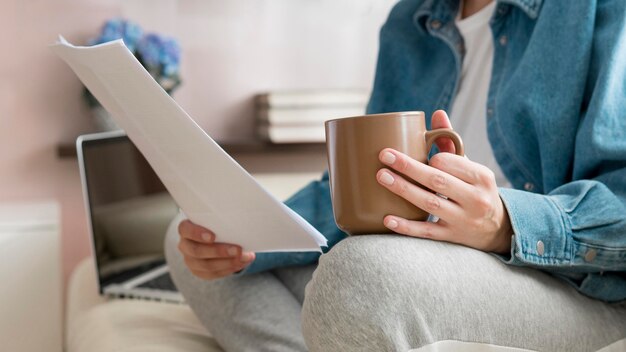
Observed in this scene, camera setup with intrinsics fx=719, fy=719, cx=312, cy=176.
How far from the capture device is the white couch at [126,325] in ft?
3.72

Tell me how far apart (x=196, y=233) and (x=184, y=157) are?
208 mm

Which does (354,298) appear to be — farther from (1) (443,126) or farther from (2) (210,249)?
(2) (210,249)

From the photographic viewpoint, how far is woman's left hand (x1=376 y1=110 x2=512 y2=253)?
2.27 feet

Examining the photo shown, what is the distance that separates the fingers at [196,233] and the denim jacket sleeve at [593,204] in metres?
0.40

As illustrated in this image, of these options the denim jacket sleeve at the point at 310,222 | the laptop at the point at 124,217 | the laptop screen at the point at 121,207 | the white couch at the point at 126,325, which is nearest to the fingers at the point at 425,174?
the denim jacket sleeve at the point at 310,222

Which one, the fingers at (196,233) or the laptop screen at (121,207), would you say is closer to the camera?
the fingers at (196,233)

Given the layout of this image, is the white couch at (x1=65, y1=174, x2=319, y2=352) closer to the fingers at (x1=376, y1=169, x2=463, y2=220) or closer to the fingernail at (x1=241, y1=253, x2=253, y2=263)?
the fingernail at (x1=241, y1=253, x2=253, y2=263)

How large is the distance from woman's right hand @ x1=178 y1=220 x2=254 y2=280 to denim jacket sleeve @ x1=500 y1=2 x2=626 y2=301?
40cm

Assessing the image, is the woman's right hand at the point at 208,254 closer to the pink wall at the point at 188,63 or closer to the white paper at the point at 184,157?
the white paper at the point at 184,157

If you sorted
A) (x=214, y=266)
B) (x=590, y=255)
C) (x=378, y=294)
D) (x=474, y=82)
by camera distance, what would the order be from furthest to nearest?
(x=474, y=82), (x=214, y=266), (x=590, y=255), (x=378, y=294)

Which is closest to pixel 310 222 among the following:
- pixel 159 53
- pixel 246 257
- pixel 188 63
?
pixel 246 257

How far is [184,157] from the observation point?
78 centimetres

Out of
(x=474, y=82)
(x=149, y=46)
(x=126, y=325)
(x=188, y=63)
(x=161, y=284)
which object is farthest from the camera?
(x=188, y=63)

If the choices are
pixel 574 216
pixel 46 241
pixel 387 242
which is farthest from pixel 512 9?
pixel 46 241
